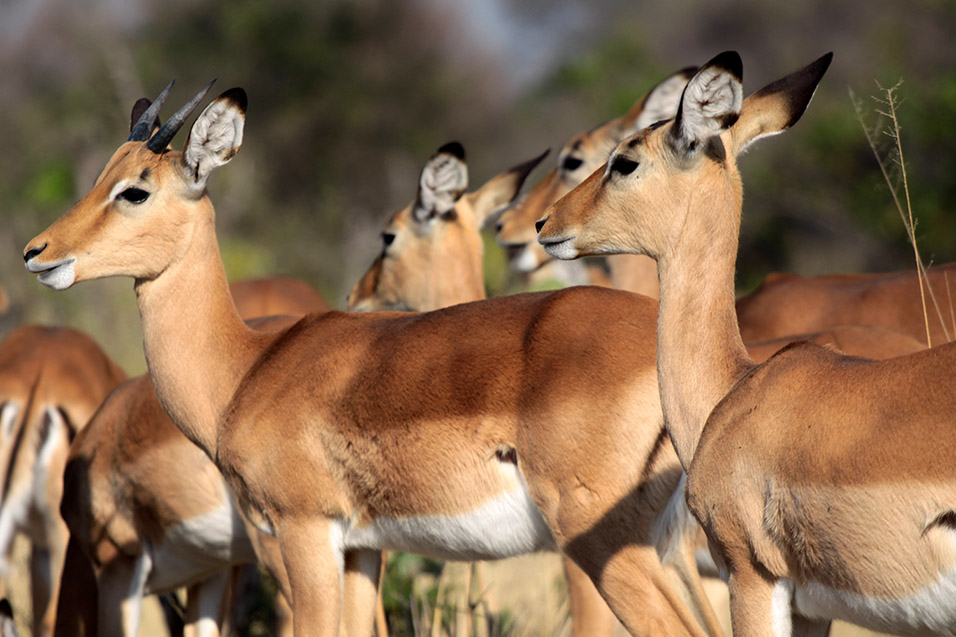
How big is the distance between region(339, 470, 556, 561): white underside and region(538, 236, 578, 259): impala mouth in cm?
75

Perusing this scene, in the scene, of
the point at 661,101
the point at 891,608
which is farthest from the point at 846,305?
the point at 891,608

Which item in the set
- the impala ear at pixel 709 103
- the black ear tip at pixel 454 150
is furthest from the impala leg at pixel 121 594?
→ the impala ear at pixel 709 103

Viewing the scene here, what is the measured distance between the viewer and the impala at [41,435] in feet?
19.8

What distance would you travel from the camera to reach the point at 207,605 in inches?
222

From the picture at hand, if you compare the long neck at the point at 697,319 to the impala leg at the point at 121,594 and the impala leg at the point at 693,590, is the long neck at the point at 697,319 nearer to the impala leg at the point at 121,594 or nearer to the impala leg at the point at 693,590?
the impala leg at the point at 693,590

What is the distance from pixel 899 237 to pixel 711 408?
982 centimetres

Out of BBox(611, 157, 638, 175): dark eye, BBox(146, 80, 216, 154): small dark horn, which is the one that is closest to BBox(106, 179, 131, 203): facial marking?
BBox(146, 80, 216, 154): small dark horn

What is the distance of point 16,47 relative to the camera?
93.2ft

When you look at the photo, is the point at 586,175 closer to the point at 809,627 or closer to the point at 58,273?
the point at 58,273

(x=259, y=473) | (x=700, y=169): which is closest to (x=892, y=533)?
(x=700, y=169)

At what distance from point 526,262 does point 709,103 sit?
4.06 m

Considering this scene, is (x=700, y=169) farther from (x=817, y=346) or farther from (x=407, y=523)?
(x=407, y=523)

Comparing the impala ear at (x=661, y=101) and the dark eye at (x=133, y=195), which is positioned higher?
the impala ear at (x=661, y=101)

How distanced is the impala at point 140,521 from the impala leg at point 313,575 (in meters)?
0.88
